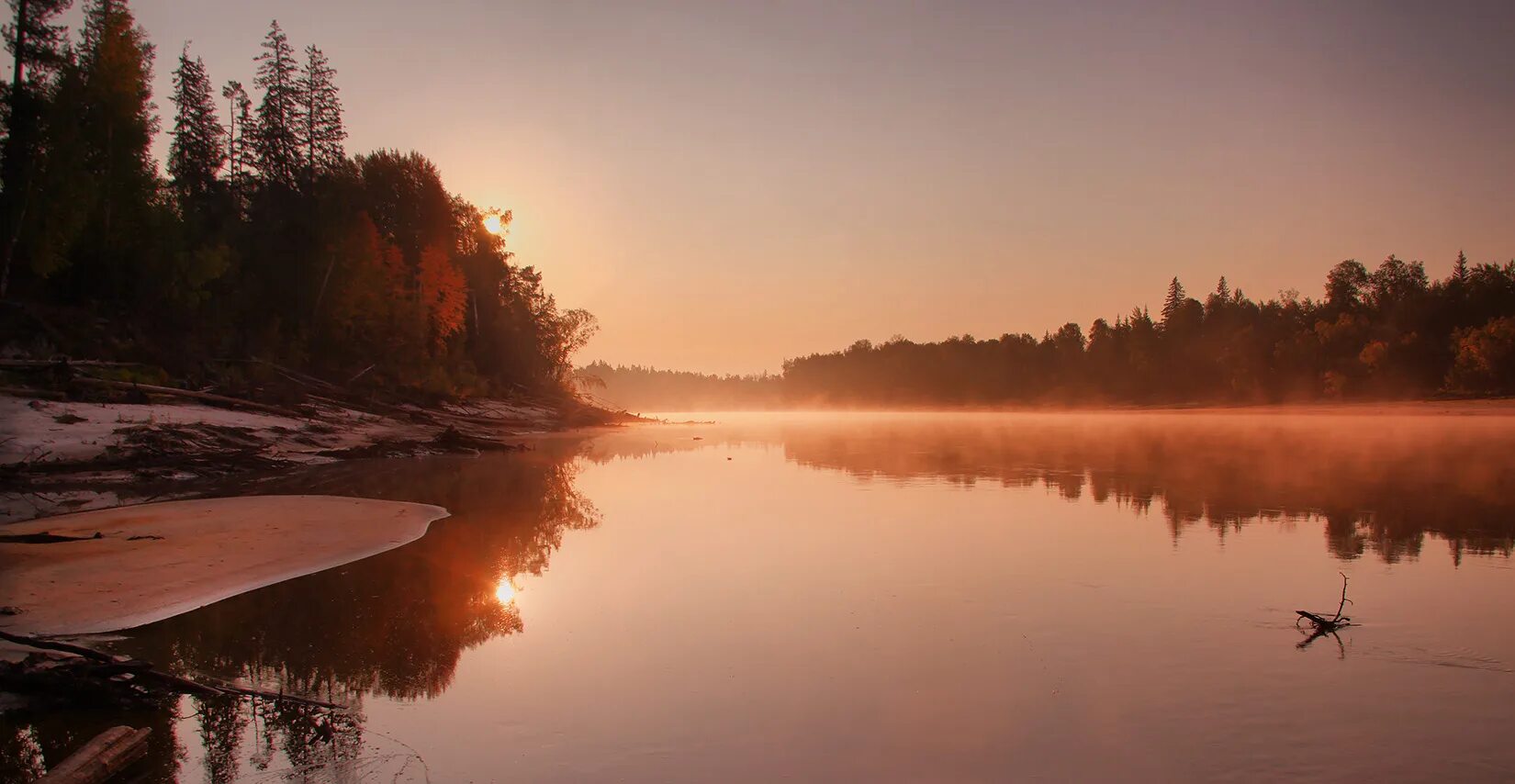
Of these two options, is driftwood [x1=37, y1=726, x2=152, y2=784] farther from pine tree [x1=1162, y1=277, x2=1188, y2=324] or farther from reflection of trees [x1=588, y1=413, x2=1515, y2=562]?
pine tree [x1=1162, y1=277, x2=1188, y2=324]

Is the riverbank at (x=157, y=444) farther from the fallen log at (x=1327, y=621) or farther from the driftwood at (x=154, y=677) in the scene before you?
the fallen log at (x=1327, y=621)

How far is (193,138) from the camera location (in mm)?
48750

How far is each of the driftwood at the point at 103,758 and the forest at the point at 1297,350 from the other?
109224 mm

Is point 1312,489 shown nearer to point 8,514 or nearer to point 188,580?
point 188,580

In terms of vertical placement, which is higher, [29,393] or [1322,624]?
[29,393]

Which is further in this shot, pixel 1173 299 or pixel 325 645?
pixel 1173 299

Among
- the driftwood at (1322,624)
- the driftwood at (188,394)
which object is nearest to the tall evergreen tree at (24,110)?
the driftwood at (188,394)

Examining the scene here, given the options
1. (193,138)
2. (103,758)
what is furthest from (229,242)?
(103,758)

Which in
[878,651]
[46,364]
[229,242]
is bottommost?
[878,651]

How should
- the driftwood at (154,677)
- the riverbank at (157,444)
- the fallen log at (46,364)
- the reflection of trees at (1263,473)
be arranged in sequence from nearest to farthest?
the driftwood at (154,677)
the reflection of trees at (1263,473)
the riverbank at (157,444)
the fallen log at (46,364)

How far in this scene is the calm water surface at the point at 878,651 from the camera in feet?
20.0

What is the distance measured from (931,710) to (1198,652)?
3.87m

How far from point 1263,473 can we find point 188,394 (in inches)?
1600

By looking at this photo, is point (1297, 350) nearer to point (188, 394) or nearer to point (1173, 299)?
point (1173, 299)
